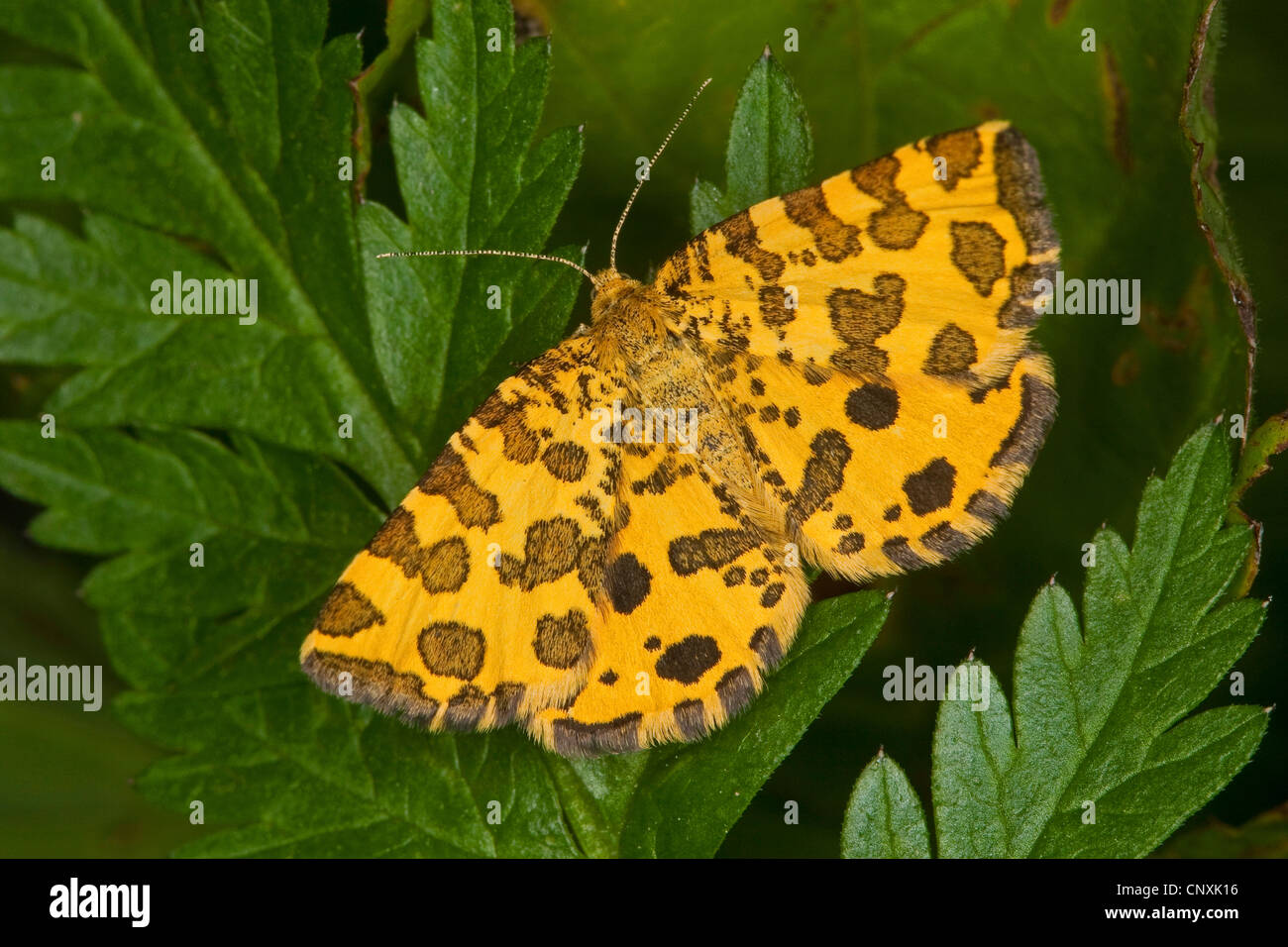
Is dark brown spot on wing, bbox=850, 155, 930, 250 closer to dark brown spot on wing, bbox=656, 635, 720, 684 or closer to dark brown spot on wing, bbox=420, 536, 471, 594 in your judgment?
dark brown spot on wing, bbox=656, 635, 720, 684

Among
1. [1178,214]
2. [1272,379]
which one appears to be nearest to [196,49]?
[1178,214]

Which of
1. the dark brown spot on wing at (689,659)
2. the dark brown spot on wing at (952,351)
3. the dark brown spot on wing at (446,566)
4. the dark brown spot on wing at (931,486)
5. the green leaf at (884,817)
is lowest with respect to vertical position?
the green leaf at (884,817)

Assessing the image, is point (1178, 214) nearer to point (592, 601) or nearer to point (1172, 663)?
point (1172, 663)

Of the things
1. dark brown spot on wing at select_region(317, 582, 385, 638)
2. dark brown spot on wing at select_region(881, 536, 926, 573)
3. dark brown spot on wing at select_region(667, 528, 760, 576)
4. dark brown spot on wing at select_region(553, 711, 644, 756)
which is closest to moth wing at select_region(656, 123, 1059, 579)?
dark brown spot on wing at select_region(881, 536, 926, 573)

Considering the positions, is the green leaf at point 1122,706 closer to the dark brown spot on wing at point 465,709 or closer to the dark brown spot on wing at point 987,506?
the dark brown spot on wing at point 987,506

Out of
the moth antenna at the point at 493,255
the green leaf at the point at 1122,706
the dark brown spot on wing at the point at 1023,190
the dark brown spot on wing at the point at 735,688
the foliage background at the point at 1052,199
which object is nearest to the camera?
the dark brown spot on wing at the point at 1023,190

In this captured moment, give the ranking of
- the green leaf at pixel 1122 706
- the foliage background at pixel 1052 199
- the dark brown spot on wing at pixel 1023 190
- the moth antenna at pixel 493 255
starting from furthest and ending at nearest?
→ the foliage background at pixel 1052 199 → the moth antenna at pixel 493 255 → the green leaf at pixel 1122 706 → the dark brown spot on wing at pixel 1023 190

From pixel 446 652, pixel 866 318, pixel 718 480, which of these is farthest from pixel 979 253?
pixel 446 652

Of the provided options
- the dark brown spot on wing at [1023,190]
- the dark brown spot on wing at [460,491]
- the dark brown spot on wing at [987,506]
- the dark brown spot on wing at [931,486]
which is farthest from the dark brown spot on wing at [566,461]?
the dark brown spot on wing at [1023,190]

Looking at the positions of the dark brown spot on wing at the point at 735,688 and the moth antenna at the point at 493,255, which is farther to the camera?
the moth antenna at the point at 493,255
